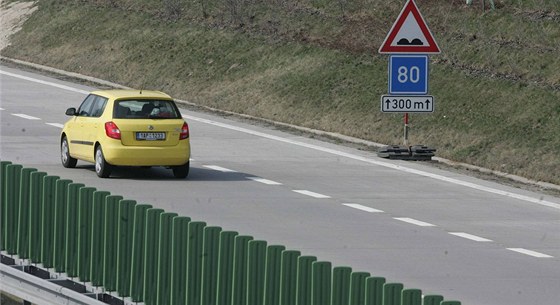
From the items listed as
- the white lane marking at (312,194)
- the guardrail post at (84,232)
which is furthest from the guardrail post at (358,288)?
the white lane marking at (312,194)

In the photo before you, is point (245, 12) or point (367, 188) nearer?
point (367, 188)

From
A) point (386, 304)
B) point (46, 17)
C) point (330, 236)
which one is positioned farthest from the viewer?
point (46, 17)

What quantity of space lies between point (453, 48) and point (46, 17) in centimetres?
1609

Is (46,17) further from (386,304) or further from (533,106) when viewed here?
(386,304)

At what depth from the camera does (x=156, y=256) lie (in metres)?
13.4

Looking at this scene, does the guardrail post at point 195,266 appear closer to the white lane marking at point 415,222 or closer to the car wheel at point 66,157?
the white lane marking at point 415,222

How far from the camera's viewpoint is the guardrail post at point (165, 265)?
43.3ft

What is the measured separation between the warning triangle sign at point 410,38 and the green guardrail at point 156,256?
441 inches

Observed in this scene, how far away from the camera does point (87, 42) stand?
42.2 metres

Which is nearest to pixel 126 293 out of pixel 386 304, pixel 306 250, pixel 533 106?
pixel 386 304

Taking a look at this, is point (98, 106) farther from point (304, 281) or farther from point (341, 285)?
point (341, 285)

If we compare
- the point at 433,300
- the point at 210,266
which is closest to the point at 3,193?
the point at 210,266

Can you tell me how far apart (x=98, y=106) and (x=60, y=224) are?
10330mm

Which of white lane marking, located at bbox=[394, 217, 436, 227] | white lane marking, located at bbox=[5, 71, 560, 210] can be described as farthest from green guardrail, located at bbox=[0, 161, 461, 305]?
white lane marking, located at bbox=[5, 71, 560, 210]
